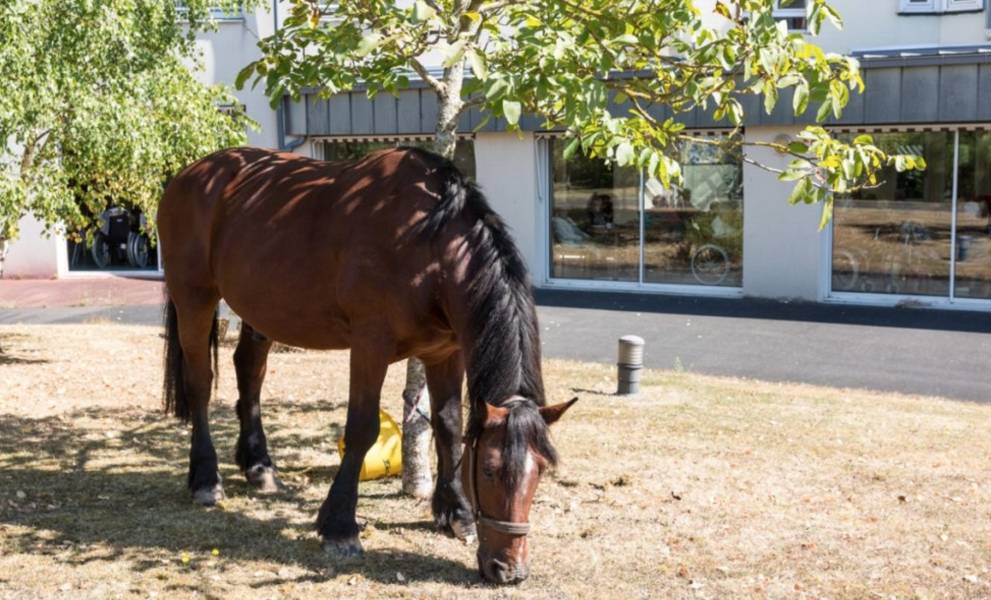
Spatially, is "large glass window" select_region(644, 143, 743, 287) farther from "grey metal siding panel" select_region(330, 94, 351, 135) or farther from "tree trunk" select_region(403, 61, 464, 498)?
"tree trunk" select_region(403, 61, 464, 498)

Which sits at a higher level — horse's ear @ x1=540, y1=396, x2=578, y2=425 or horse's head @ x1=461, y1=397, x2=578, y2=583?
horse's ear @ x1=540, y1=396, x2=578, y2=425

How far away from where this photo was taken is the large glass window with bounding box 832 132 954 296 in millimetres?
16641

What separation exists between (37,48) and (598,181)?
1124 centimetres

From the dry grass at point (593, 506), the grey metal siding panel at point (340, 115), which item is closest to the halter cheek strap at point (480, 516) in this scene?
the dry grass at point (593, 506)

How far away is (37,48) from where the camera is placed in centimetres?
994

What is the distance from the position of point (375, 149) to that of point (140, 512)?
44.9ft

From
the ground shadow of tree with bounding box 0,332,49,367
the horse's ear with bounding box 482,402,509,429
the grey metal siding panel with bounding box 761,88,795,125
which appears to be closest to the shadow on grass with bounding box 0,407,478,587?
the horse's ear with bounding box 482,402,509,429

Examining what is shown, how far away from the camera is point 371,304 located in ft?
19.0

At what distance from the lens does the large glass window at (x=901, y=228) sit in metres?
16.6

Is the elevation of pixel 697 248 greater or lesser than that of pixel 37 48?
lesser

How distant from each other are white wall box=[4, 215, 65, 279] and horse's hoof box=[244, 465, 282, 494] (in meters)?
15.8

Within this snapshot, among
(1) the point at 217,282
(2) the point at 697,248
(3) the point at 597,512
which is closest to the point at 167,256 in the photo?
(1) the point at 217,282

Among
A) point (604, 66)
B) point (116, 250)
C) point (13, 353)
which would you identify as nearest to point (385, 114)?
point (116, 250)

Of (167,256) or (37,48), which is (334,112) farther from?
(167,256)
